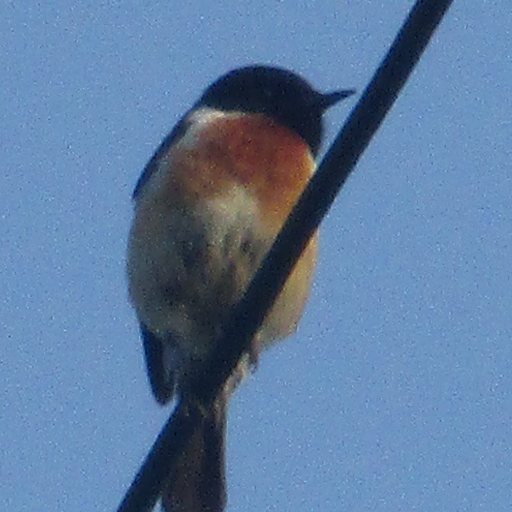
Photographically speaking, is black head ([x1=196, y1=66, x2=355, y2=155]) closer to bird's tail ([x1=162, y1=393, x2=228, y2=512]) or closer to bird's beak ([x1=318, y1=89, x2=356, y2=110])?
bird's beak ([x1=318, y1=89, x2=356, y2=110])

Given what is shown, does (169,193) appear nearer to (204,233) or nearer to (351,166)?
(204,233)

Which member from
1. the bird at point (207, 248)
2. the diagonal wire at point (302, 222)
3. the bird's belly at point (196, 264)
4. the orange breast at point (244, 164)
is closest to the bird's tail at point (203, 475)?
the bird at point (207, 248)

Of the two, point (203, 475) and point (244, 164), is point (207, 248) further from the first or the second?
point (203, 475)

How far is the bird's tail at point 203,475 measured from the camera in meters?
4.87

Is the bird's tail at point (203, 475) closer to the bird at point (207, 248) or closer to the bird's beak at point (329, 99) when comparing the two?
the bird at point (207, 248)

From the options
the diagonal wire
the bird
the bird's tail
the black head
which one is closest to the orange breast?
the bird

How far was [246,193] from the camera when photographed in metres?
4.93

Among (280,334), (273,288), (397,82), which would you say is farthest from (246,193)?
(397,82)

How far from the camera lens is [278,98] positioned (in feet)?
18.8

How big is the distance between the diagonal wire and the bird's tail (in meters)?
1.54

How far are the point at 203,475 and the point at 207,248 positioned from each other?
2.97 ft

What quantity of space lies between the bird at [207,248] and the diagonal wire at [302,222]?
52.1 inches

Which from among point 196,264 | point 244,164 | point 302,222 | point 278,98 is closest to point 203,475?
point 196,264

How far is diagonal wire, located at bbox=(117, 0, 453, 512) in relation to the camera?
108 inches
